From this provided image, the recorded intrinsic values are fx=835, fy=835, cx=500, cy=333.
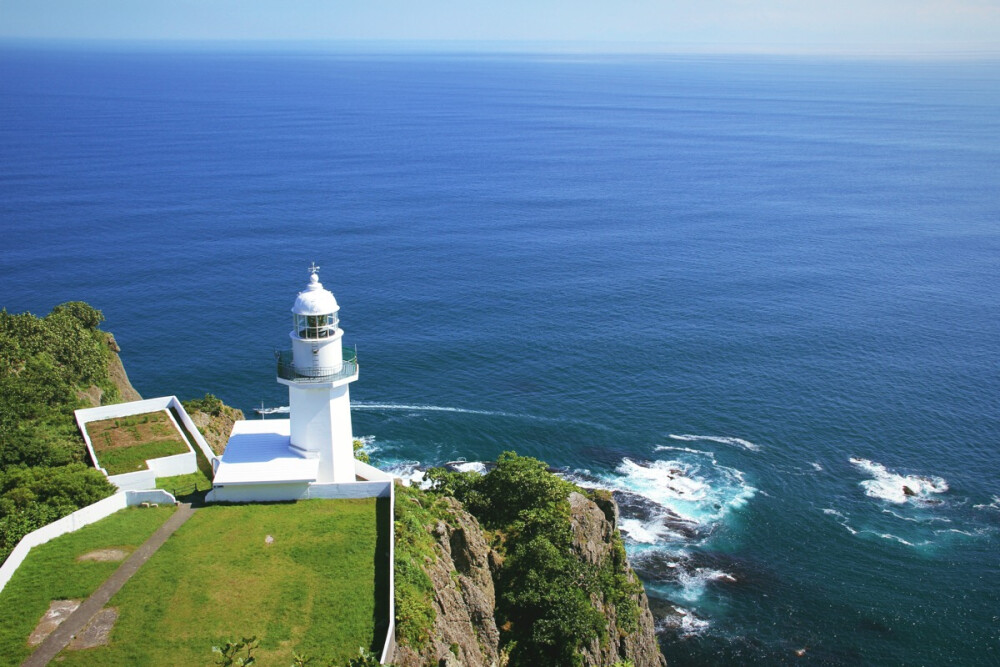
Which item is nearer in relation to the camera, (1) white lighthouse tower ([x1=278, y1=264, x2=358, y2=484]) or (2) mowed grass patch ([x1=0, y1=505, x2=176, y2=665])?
(2) mowed grass patch ([x1=0, y1=505, x2=176, y2=665])

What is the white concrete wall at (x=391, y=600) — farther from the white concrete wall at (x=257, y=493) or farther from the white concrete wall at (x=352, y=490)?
the white concrete wall at (x=257, y=493)

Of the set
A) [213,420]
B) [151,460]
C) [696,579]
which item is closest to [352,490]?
[151,460]

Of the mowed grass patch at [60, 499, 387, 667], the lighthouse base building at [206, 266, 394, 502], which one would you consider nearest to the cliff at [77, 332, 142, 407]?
the lighthouse base building at [206, 266, 394, 502]

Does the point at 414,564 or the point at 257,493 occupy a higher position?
the point at 257,493

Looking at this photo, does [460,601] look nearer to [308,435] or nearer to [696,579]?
[308,435]

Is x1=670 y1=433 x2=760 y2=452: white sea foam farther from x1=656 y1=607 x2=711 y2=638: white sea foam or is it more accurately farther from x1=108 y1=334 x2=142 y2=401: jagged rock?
x1=108 y1=334 x2=142 y2=401: jagged rock
